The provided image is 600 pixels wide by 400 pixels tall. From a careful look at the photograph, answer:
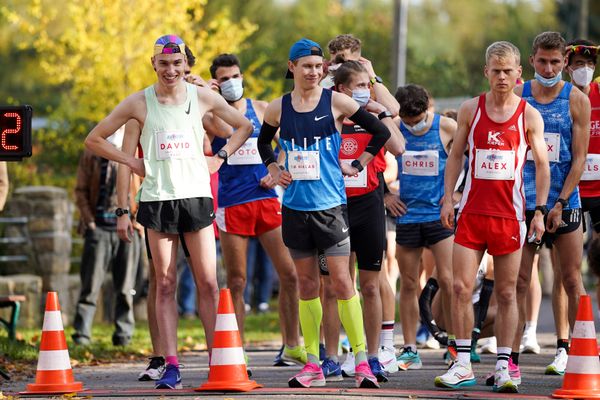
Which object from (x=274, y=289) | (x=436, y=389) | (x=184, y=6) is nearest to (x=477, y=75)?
(x=184, y=6)

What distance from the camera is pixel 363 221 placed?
10.4 m

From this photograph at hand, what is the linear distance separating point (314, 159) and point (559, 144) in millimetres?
2029

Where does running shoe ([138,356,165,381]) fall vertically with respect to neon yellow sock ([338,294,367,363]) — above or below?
below

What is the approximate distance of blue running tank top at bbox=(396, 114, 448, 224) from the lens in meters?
11.9

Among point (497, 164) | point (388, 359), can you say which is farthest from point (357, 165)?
point (388, 359)

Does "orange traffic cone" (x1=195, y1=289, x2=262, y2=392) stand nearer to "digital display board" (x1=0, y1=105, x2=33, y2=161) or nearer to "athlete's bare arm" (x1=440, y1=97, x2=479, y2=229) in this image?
"athlete's bare arm" (x1=440, y1=97, x2=479, y2=229)

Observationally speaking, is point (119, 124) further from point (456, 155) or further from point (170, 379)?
point (456, 155)

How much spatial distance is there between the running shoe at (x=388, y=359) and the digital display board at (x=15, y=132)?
10.4 feet

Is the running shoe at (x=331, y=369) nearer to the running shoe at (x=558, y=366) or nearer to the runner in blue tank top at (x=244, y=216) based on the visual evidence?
the runner in blue tank top at (x=244, y=216)

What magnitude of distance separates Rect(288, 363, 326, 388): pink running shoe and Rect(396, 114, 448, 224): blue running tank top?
2572 mm

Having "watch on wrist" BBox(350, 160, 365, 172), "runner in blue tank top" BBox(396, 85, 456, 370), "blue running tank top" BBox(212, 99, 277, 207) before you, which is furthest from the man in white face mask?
"blue running tank top" BBox(212, 99, 277, 207)

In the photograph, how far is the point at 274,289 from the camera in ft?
76.4

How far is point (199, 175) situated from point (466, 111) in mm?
1871

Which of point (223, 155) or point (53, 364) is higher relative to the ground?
point (223, 155)
